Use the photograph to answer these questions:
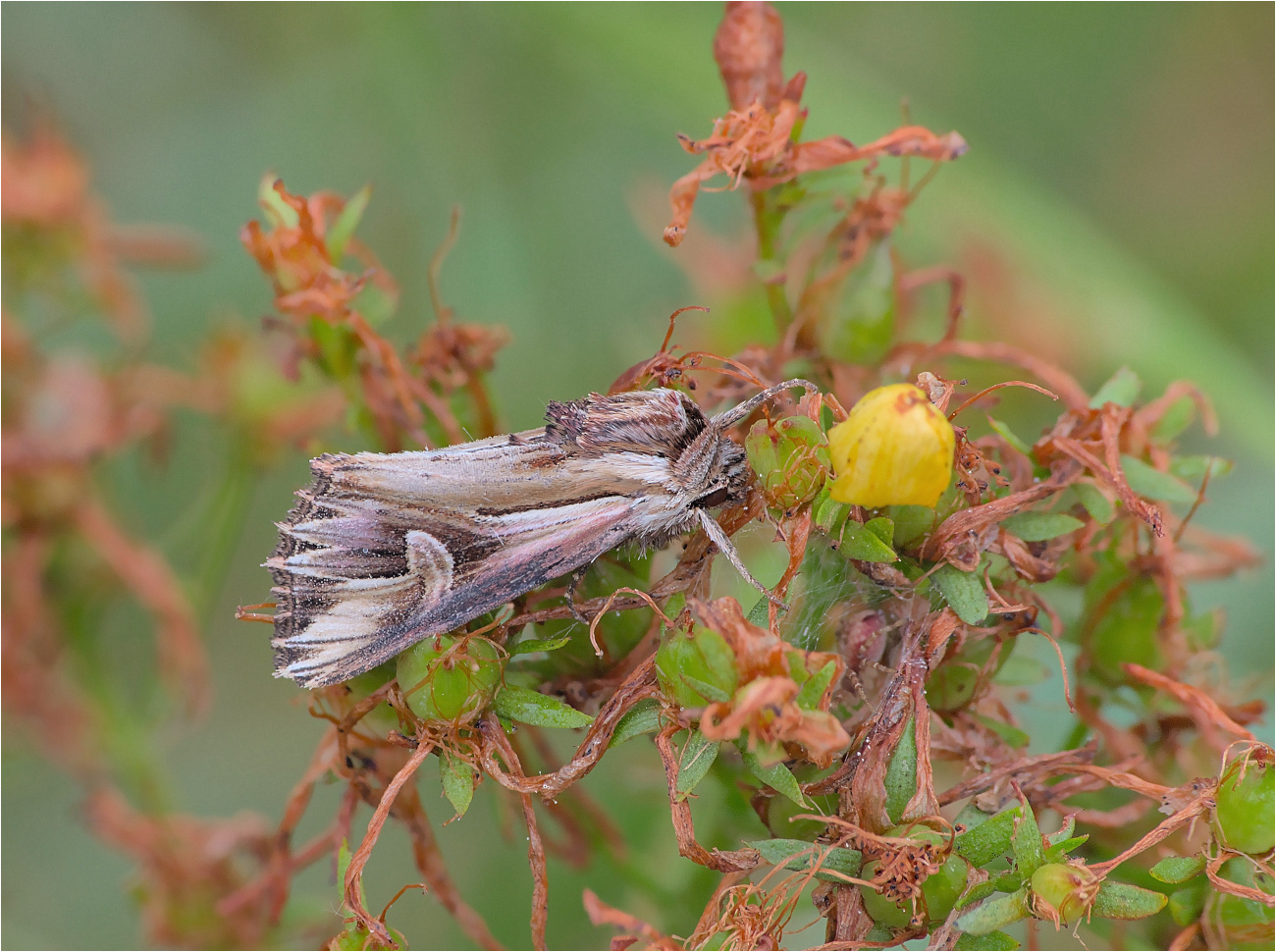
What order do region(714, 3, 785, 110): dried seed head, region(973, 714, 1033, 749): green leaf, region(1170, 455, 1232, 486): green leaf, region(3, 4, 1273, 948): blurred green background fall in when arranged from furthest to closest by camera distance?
region(3, 4, 1273, 948): blurred green background
region(714, 3, 785, 110): dried seed head
region(1170, 455, 1232, 486): green leaf
region(973, 714, 1033, 749): green leaf

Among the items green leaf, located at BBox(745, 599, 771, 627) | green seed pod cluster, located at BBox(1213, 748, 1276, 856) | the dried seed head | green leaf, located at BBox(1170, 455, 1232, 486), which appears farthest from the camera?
the dried seed head

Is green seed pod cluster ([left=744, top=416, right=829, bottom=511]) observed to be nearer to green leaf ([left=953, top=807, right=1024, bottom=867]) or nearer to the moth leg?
the moth leg

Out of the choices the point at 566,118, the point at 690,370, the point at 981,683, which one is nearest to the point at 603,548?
the point at 690,370

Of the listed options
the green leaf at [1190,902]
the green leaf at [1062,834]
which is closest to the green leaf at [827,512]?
the green leaf at [1062,834]

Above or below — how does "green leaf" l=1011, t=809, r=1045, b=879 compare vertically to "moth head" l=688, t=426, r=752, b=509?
below

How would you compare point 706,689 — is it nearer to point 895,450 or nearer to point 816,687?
point 816,687

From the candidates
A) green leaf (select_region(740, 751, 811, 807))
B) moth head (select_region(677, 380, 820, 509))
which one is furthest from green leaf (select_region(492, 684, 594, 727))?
moth head (select_region(677, 380, 820, 509))

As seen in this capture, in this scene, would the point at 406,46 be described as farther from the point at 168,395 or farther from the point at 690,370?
the point at 690,370
